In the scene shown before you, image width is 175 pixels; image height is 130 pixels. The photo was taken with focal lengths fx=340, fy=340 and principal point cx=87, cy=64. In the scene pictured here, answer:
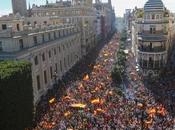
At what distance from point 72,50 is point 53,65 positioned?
2238cm

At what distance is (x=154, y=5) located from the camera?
226 feet

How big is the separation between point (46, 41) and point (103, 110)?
24.9 m

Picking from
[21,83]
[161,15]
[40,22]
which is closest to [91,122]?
[21,83]

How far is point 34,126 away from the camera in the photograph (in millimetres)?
44781

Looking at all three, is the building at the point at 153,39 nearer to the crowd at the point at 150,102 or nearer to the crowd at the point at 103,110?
the crowd at the point at 150,102

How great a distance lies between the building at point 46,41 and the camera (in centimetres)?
5297

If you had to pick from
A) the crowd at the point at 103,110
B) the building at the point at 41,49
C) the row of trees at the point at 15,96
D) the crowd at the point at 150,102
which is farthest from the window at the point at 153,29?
the row of trees at the point at 15,96

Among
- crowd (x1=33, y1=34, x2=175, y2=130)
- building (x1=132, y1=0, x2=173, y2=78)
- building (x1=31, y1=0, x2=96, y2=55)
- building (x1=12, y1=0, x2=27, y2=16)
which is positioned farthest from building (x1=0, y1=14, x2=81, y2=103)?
building (x1=132, y1=0, x2=173, y2=78)

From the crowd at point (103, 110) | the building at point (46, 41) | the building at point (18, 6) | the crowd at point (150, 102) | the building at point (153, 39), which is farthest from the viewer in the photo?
the building at point (18, 6)

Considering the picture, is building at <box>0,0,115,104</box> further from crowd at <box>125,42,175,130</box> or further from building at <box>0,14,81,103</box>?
crowd at <box>125,42,175,130</box>

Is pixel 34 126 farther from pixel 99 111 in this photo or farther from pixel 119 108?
pixel 119 108

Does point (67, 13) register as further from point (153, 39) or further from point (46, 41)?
point (153, 39)

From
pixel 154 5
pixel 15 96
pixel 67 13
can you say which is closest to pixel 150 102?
pixel 15 96

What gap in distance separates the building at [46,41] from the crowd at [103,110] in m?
5.33
